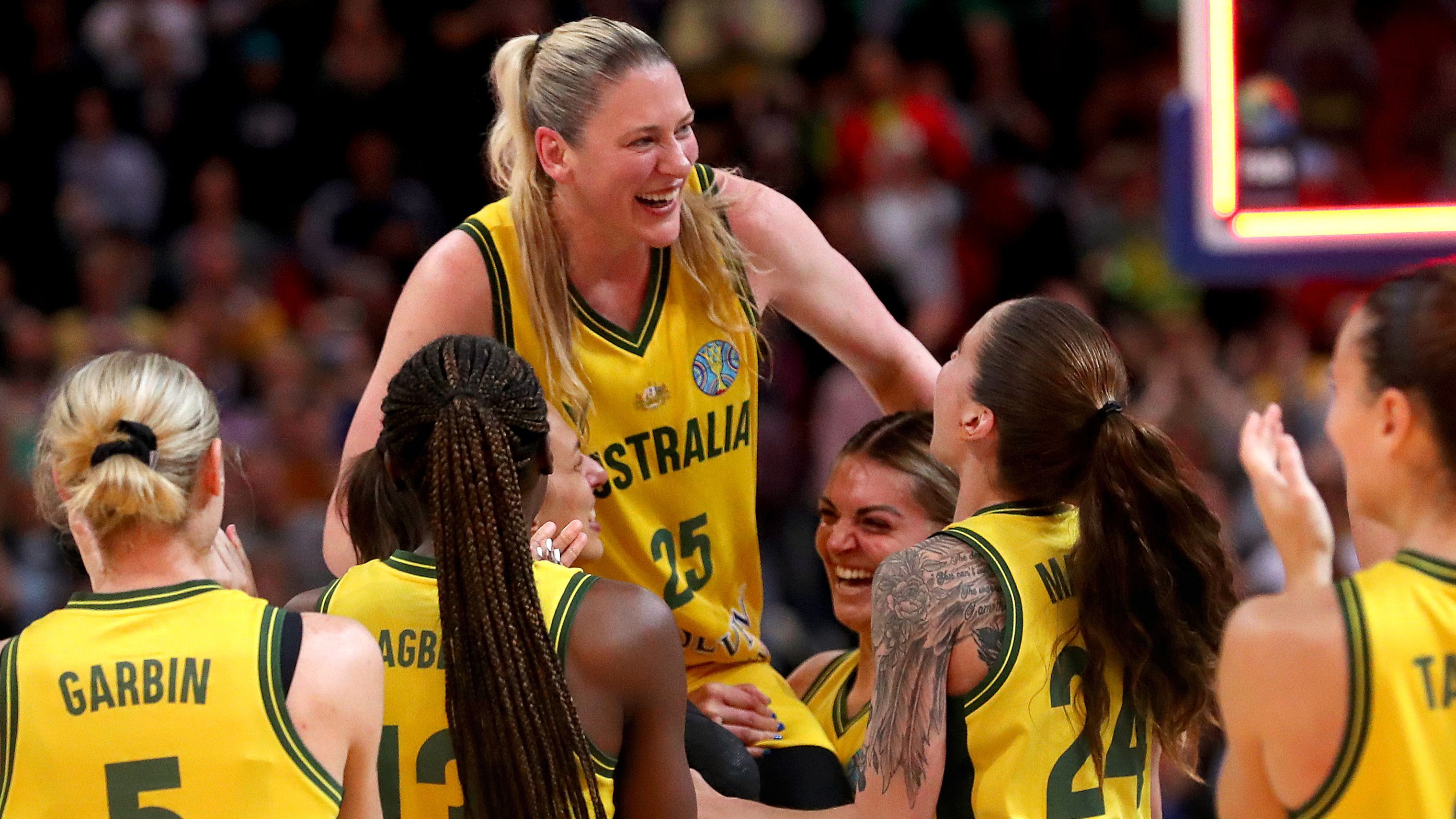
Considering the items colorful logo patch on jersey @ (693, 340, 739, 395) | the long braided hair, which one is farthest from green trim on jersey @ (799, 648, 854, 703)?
the long braided hair

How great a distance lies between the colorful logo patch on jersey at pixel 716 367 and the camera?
367cm

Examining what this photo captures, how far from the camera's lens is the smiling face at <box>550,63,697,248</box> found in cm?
346

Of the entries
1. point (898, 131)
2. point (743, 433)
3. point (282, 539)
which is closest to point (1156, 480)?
point (743, 433)

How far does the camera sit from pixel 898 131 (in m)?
8.82

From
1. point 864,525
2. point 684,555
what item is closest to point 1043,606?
point 864,525

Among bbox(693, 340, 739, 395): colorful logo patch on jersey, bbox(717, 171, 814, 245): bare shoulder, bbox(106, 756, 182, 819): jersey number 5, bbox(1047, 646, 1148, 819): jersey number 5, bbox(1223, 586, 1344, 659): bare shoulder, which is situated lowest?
bbox(1047, 646, 1148, 819): jersey number 5

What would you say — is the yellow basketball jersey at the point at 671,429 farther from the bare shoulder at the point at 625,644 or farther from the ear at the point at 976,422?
the bare shoulder at the point at 625,644

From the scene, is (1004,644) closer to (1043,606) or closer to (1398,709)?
(1043,606)

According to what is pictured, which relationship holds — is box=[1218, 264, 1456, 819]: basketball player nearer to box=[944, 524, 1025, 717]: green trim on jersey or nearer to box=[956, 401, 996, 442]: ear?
box=[944, 524, 1025, 717]: green trim on jersey

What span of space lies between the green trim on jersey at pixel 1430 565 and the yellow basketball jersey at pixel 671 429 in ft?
5.54

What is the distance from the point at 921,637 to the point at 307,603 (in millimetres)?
1003

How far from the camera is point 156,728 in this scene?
7.78 feet

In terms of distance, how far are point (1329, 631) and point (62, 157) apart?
7.56 metres

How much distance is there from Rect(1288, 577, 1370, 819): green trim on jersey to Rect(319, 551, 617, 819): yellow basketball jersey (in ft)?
3.33
